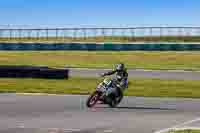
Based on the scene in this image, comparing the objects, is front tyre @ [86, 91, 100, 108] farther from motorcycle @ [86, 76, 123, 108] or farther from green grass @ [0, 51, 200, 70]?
green grass @ [0, 51, 200, 70]

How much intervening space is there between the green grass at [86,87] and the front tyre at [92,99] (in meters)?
5.87

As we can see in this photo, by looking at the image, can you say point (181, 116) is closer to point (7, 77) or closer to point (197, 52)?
point (7, 77)

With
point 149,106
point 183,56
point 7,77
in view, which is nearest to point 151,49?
point 183,56

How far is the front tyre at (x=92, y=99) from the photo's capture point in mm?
21219

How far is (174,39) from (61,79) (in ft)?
159

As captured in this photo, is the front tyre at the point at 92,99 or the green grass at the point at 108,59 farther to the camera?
→ the green grass at the point at 108,59

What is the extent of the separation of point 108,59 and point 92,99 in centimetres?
3804

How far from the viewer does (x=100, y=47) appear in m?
69.1

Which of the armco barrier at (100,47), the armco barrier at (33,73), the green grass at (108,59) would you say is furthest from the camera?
the armco barrier at (100,47)

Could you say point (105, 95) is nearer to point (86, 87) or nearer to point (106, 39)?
point (86, 87)

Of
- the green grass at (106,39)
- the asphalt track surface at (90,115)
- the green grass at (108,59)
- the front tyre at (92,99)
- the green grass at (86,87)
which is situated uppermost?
the green grass at (106,39)

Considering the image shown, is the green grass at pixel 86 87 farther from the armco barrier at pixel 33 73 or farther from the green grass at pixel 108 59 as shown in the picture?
the green grass at pixel 108 59

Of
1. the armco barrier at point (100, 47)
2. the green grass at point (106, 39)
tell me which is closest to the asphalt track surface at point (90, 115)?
the armco barrier at point (100, 47)

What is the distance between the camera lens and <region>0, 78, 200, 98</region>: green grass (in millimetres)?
27531
